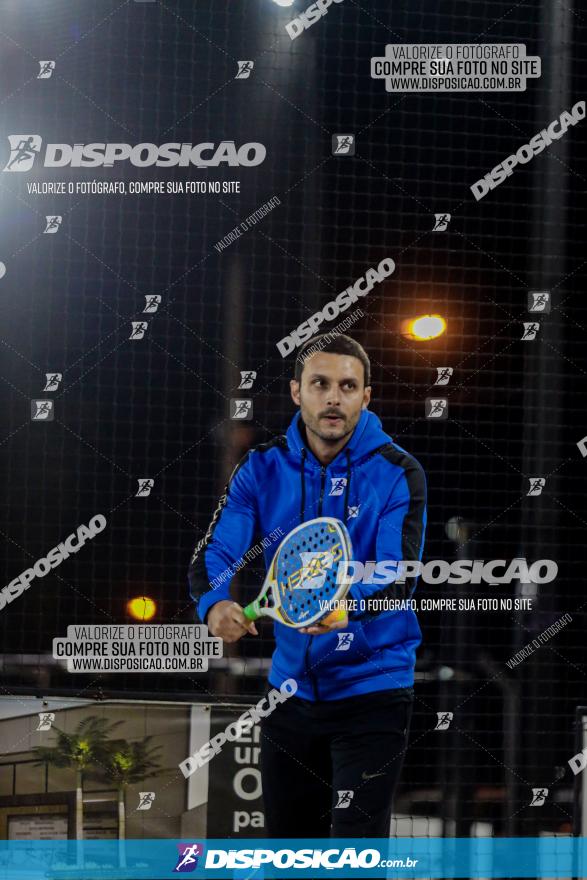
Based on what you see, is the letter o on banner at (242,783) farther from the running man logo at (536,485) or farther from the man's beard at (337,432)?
the running man logo at (536,485)

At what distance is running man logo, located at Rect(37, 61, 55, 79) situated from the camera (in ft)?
9.75

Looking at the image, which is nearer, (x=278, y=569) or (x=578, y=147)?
(x=278, y=569)

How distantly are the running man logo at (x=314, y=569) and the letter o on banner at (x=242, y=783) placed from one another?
0.58 m

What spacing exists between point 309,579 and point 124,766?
2.57ft

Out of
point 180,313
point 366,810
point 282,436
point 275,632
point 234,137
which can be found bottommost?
point 366,810

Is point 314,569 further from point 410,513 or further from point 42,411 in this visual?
point 42,411

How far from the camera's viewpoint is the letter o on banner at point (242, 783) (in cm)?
294

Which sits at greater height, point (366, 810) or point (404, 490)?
point (404, 490)

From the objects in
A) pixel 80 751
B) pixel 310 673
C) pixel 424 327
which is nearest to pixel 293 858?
pixel 310 673

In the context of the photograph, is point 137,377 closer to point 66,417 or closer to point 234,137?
point 66,417

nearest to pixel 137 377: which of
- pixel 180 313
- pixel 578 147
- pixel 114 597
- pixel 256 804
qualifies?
pixel 180 313

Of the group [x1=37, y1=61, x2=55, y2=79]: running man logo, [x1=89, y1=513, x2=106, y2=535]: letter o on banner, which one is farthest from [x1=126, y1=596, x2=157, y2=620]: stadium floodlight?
[x1=37, y1=61, x2=55, y2=79]: running man logo

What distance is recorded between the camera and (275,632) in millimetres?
2896

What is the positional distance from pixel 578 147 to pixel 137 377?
4.85 feet
